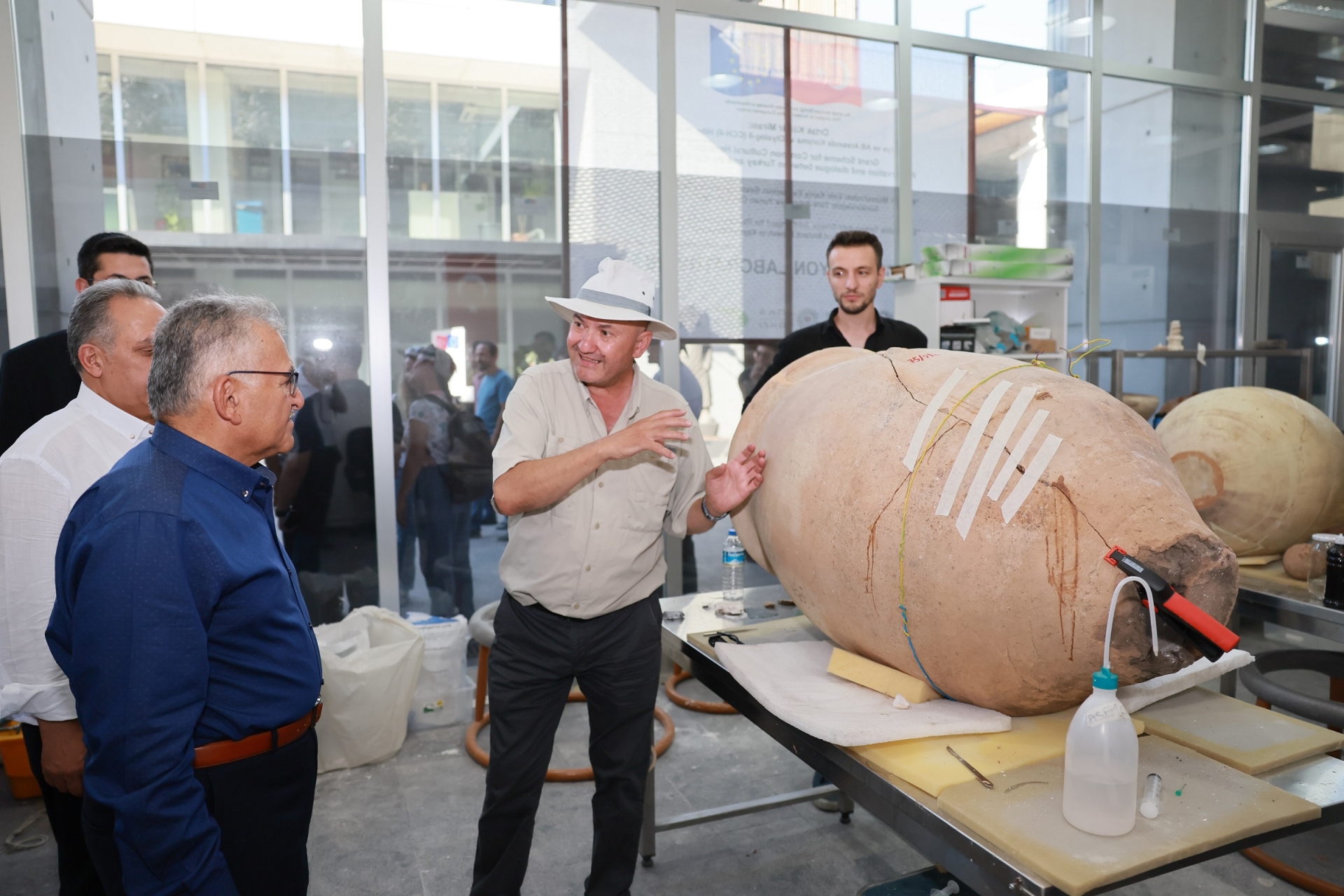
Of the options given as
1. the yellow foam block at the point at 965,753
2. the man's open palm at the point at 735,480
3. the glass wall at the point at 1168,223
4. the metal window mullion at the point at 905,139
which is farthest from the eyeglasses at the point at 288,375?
the glass wall at the point at 1168,223

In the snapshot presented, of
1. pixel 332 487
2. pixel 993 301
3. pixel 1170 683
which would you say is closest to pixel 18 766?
pixel 332 487

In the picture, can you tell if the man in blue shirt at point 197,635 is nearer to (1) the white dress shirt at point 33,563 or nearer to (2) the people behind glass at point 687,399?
(1) the white dress shirt at point 33,563

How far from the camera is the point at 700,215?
4.41 metres

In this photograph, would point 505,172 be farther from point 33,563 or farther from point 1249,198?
point 1249,198

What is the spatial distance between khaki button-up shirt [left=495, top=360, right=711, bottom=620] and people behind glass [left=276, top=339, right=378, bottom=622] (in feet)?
6.71

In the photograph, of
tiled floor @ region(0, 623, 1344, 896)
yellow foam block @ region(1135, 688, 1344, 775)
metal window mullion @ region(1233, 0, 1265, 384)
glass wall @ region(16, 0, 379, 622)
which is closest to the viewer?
yellow foam block @ region(1135, 688, 1344, 775)

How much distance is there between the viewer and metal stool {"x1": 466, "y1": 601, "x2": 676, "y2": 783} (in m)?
3.04

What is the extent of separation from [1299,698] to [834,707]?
4.79 feet

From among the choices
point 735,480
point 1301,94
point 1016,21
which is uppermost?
point 1016,21

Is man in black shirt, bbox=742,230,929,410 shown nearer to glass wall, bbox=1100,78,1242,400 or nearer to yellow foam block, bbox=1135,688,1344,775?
yellow foam block, bbox=1135,688,1344,775

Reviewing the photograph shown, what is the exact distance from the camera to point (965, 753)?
57.7 inches

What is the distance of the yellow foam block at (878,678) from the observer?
164 cm

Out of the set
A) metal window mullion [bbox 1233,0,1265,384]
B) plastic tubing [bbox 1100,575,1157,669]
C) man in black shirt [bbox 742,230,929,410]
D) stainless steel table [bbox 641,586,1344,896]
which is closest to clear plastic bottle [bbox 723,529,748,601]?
stainless steel table [bbox 641,586,1344,896]

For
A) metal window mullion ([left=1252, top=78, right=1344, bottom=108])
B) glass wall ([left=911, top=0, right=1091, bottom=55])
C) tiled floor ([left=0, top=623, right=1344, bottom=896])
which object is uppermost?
glass wall ([left=911, top=0, right=1091, bottom=55])
